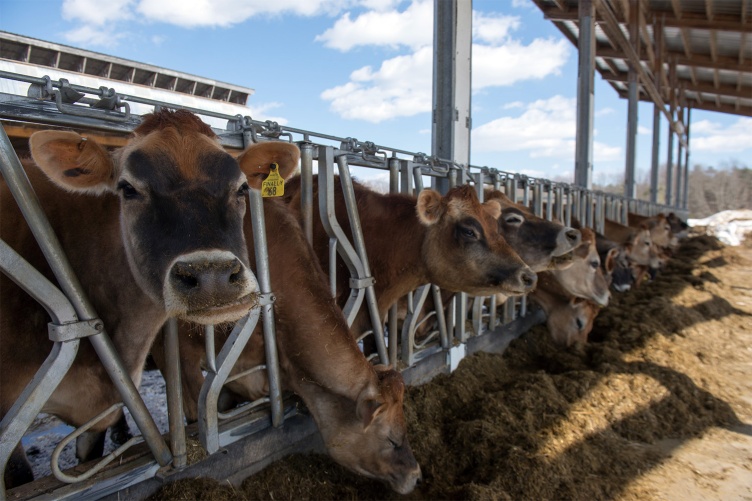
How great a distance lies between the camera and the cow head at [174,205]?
170 centimetres

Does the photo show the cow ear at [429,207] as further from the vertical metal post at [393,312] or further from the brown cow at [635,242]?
the brown cow at [635,242]

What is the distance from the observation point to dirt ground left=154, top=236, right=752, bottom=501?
274 cm

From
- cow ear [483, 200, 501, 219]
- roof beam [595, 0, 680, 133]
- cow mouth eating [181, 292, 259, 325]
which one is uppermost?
roof beam [595, 0, 680, 133]

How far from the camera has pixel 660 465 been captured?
3.22 m

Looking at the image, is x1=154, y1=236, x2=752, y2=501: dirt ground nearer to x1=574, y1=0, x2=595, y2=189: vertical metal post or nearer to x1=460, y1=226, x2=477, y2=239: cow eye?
x1=460, y1=226, x2=477, y2=239: cow eye

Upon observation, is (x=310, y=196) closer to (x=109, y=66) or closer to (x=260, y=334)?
(x=260, y=334)

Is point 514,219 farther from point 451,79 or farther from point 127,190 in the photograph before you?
point 127,190

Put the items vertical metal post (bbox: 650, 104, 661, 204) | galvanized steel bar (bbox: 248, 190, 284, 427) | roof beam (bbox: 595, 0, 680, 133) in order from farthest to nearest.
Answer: vertical metal post (bbox: 650, 104, 661, 204)
roof beam (bbox: 595, 0, 680, 133)
galvanized steel bar (bbox: 248, 190, 284, 427)

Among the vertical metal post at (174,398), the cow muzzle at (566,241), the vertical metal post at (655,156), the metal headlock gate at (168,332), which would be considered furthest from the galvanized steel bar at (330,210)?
the vertical metal post at (655,156)

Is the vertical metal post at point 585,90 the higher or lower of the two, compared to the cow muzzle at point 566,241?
higher

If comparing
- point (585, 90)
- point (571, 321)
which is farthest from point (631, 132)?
point (571, 321)

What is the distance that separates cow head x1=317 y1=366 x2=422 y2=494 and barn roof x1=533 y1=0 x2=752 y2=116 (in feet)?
39.9

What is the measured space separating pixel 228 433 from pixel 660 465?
9.09 ft

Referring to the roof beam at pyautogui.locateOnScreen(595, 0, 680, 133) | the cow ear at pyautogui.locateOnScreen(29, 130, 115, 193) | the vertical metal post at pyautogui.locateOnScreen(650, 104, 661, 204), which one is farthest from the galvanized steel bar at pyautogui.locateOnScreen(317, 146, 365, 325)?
the vertical metal post at pyautogui.locateOnScreen(650, 104, 661, 204)
